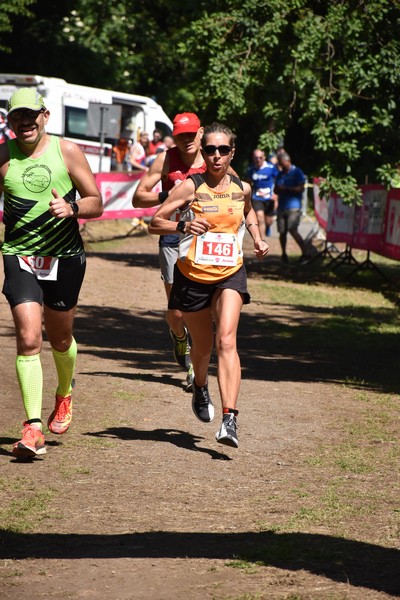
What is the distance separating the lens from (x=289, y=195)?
22484 mm

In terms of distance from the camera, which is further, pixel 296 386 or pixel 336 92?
pixel 336 92

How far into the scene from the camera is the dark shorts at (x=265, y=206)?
2420cm

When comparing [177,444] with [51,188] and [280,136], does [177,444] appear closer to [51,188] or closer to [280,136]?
[51,188]

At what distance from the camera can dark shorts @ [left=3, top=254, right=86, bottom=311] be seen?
7.04 m

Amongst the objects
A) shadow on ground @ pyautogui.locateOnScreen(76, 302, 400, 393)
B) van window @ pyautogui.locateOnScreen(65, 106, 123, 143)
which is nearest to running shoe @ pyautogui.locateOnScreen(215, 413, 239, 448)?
shadow on ground @ pyautogui.locateOnScreen(76, 302, 400, 393)

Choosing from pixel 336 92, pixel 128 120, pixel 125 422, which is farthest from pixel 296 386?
pixel 128 120

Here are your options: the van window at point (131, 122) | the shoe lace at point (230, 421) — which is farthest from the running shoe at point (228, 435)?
the van window at point (131, 122)

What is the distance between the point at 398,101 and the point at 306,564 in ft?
49.7

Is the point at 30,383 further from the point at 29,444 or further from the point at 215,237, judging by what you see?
the point at 215,237

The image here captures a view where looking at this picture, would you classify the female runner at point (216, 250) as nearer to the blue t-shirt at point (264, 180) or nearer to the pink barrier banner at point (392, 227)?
the pink barrier banner at point (392, 227)

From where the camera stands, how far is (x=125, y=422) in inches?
335

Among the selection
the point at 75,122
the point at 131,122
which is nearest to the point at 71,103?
the point at 75,122

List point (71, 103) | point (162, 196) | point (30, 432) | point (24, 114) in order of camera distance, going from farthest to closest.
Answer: point (71, 103) → point (162, 196) → point (30, 432) → point (24, 114)

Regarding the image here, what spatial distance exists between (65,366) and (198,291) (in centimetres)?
93
